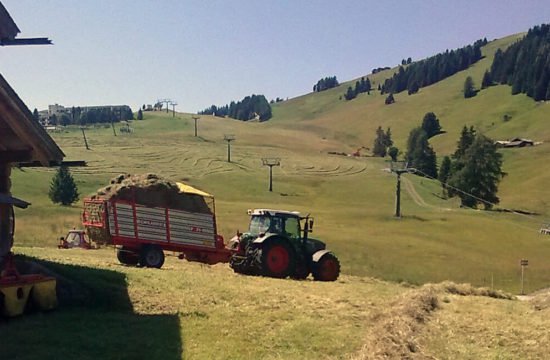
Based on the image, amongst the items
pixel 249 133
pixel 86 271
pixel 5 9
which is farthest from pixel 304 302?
pixel 249 133

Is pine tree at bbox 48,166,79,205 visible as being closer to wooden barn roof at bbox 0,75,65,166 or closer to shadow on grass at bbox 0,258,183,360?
shadow on grass at bbox 0,258,183,360

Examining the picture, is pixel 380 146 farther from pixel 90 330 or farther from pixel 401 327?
pixel 90 330

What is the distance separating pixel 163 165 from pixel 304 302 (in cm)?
10024

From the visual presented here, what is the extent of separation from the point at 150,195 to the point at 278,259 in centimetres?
535

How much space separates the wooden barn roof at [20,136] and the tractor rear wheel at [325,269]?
1074 cm

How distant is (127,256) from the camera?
2345 cm

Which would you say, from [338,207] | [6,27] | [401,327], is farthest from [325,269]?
[338,207]

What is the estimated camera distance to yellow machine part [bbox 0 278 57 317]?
1160 cm

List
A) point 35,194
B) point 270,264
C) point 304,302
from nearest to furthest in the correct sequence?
1. point 304,302
2. point 270,264
3. point 35,194

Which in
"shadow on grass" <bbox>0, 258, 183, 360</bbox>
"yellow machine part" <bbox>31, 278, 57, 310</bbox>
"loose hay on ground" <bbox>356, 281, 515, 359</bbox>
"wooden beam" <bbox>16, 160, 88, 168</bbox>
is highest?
"wooden beam" <bbox>16, 160, 88, 168</bbox>

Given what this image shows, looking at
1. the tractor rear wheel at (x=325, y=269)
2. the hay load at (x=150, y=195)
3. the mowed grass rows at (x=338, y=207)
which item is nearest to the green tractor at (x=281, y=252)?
the tractor rear wheel at (x=325, y=269)

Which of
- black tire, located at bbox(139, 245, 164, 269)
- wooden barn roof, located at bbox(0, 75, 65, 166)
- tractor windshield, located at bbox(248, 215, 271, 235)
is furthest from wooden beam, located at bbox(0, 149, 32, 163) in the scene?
tractor windshield, located at bbox(248, 215, 271, 235)

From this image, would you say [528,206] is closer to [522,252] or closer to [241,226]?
[522,252]

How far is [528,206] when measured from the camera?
9681cm
